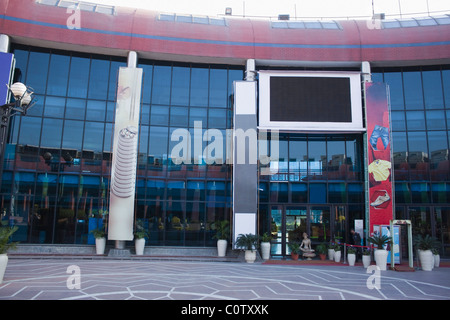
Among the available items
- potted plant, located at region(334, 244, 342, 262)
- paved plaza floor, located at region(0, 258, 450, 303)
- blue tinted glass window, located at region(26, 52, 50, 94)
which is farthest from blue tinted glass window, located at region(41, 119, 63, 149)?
potted plant, located at region(334, 244, 342, 262)

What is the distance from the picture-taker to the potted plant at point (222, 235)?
17.2 metres

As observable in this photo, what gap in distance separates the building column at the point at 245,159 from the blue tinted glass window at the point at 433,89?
945 centimetres

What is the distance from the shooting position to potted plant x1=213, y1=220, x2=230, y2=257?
17188mm

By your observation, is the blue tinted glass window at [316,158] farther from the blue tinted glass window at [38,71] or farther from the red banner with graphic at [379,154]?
the blue tinted glass window at [38,71]

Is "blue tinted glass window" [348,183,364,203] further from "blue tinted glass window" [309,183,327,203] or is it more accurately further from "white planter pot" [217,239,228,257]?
A: "white planter pot" [217,239,228,257]

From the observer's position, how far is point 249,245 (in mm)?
16109

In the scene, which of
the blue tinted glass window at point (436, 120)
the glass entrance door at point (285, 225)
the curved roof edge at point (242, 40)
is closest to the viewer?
the curved roof edge at point (242, 40)

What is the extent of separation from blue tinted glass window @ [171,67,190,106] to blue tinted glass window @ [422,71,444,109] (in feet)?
42.3

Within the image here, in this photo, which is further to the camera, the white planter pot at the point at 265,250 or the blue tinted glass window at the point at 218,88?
the blue tinted glass window at the point at 218,88

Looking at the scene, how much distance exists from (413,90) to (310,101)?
5.87m

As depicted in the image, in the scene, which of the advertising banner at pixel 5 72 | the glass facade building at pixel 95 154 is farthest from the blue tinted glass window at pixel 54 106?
the advertising banner at pixel 5 72

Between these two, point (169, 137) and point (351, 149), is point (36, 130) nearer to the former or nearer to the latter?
point (169, 137)

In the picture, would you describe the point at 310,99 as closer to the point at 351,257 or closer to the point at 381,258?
the point at 351,257
